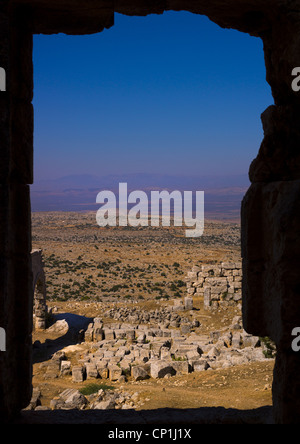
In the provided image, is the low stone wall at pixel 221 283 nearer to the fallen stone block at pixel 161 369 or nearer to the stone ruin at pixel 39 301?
the stone ruin at pixel 39 301

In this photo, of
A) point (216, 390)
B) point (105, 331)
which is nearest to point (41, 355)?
point (105, 331)

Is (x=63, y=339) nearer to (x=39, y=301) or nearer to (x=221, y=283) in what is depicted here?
(x=39, y=301)

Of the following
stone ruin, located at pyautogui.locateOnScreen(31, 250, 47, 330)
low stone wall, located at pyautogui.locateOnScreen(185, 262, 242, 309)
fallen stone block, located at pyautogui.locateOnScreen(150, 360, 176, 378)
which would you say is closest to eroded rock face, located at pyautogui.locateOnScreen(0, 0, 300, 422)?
fallen stone block, located at pyautogui.locateOnScreen(150, 360, 176, 378)

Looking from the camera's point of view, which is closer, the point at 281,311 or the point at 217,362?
the point at 281,311

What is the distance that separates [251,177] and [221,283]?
54.1 ft

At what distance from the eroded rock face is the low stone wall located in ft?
51.3

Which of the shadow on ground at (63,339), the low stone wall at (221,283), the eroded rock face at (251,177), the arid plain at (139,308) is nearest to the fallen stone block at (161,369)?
the arid plain at (139,308)

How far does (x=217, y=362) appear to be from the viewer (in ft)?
35.0

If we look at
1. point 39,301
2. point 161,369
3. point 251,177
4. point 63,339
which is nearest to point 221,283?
point 63,339

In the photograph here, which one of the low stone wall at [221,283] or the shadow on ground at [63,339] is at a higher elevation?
the low stone wall at [221,283]

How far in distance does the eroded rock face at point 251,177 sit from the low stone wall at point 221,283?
1563 centimetres

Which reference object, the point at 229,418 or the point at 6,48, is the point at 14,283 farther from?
the point at 229,418

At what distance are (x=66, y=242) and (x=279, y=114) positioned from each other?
5908 cm

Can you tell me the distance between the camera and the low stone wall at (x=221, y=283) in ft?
61.7
